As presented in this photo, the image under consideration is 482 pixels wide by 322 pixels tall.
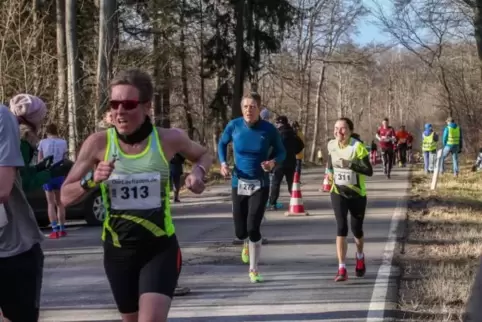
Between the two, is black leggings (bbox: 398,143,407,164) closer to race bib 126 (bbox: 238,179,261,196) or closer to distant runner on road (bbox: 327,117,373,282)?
distant runner on road (bbox: 327,117,373,282)

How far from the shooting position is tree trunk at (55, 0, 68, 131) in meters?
21.6

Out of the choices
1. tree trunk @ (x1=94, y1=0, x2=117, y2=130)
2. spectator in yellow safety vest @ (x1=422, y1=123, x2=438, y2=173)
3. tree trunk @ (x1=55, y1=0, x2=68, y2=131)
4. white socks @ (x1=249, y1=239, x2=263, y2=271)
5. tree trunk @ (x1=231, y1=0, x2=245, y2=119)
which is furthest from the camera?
tree trunk @ (x1=231, y1=0, x2=245, y2=119)

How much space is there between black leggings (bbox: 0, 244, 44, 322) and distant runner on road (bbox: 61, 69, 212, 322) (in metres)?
0.39

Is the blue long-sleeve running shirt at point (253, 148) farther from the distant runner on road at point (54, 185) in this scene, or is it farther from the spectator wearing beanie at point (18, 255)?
the spectator wearing beanie at point (18, 255)

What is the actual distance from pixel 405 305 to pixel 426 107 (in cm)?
9515

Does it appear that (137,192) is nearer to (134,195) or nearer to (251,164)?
(134,195)

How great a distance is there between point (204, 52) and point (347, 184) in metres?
28.9

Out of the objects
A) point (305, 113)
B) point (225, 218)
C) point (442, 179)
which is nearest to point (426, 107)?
point (305, 113)

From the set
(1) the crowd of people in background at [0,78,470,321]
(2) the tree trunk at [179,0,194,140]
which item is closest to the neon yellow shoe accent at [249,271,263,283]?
(1) the crowd of people in background at [0,78,470,321]

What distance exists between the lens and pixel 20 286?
436cm

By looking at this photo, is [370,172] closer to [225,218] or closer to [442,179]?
[225,218]

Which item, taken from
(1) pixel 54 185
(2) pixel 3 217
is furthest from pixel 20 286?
(1) pixel 54 185

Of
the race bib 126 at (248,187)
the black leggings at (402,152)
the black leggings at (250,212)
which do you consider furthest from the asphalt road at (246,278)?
the black leggings at (402,152)

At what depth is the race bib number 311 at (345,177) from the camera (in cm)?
875
